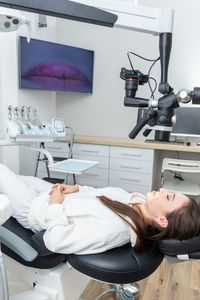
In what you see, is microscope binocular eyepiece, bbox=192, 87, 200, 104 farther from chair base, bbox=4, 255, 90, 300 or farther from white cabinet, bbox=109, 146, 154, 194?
white cabinet, bbox=109, 146, 154, 194

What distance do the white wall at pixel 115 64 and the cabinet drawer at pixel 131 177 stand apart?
73 centimetres

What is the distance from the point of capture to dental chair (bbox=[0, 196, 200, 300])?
0.95 meters

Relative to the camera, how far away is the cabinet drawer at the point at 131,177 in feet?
9.39

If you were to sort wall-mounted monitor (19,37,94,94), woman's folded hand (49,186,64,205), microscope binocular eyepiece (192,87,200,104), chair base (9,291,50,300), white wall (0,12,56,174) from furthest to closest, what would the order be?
1. wall-mounted monitor (19,37,94,94)
2. white wall (0,12,56,174)
3. woman's folded hand (49,186,64,205)
4. chair base (9,291,50,300)
5. microscope binocular eyepiece (192,87,200,104)

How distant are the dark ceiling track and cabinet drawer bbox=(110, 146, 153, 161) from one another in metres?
2.17

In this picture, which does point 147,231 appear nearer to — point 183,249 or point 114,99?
point 183,249

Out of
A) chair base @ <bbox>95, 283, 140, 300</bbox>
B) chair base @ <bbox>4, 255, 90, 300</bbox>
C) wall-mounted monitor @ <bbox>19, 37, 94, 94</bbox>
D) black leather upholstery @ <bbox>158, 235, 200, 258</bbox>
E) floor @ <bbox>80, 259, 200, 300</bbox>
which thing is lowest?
floor @ <bbox>80, 259, 200, 300</bbox>

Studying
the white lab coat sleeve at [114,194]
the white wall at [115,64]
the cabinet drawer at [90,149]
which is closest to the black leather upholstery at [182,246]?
the white lab coat sleeve at [114,194]

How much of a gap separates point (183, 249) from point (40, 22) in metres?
3.00

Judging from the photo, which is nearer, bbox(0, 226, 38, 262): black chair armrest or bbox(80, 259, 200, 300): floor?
bbox(0, 226, 38, 262): black chair armrest

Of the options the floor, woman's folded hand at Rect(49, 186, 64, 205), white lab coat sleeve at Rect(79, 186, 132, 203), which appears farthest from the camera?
the floor

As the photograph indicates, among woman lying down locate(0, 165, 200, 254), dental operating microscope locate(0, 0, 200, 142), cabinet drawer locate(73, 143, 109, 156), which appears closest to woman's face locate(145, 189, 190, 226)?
woman lying down locate(0, 165, 200, 254)

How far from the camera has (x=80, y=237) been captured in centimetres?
100

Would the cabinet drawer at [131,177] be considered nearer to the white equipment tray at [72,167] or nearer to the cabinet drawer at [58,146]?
the cabinet drawer at [58,146]
